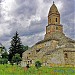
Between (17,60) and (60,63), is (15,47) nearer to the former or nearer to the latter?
(17,60)

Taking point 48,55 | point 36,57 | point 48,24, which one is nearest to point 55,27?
point 48,24

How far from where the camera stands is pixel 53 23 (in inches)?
3231

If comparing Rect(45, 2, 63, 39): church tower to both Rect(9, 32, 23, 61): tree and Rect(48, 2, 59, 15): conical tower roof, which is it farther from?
Rect(9, 32, 23, 61): tree

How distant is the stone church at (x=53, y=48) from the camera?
59969mm

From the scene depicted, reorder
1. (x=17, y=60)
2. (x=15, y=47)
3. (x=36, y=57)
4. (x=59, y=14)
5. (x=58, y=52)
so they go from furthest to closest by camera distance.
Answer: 1. (x=15, y=47)
2. (x=59, y=14)
3. (x=17, y=60)
4. (x=36, y=57)
5. (x=58, y=52)

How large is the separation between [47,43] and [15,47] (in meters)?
25.6

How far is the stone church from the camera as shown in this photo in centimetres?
5997

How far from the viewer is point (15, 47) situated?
97250mm

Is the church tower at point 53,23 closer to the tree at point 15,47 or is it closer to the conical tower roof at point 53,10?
the conical tower roof at point 53,10

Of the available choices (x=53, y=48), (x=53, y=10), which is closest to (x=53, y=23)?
(x=53, y=10)

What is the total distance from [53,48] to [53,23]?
1588cm

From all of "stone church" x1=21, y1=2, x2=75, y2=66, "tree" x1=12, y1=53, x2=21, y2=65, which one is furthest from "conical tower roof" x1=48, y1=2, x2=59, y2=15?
"tree" x1=12, y1=53, x2=21, y2=65

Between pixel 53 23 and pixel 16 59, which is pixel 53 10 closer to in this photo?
pixel 53 23

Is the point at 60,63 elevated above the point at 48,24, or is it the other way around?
the point at 48,24
